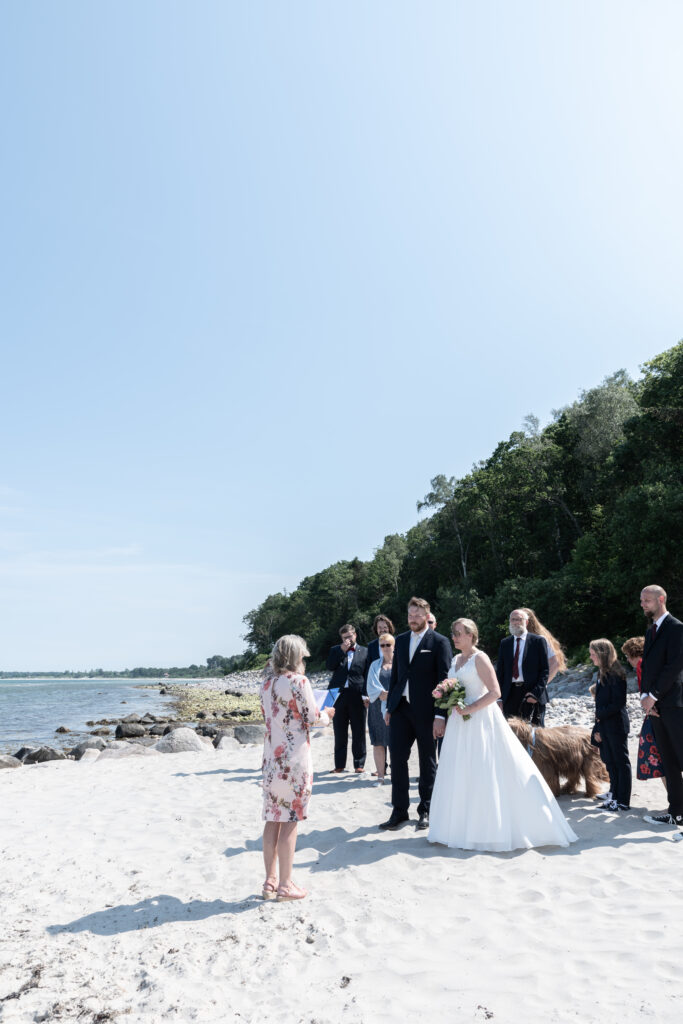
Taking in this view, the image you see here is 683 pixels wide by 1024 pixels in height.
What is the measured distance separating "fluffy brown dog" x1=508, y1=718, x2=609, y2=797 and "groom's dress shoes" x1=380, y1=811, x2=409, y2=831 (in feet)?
5.13

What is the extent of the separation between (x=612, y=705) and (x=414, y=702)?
2.20 meters

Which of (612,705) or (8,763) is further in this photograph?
(8,763)

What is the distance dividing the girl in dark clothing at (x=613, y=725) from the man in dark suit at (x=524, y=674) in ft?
1.92

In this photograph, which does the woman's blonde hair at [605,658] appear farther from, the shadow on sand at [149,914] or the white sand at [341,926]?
the shadow on sand at [149,914]

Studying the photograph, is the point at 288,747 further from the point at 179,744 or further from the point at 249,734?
the point at 249,734

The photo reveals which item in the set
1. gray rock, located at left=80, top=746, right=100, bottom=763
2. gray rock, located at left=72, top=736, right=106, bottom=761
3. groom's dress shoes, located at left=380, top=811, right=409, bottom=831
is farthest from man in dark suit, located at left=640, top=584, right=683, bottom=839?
gray rock, located at left=72, top=736, right=106, bottom=761

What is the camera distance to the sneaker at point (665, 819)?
646cm

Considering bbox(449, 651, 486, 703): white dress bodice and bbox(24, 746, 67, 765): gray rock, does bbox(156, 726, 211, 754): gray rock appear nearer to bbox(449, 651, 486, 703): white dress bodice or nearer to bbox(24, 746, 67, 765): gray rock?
bbox(24, 746, 67, 765): gray rock

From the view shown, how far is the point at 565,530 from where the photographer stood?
44.2 meters

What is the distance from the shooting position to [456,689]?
20.0ft

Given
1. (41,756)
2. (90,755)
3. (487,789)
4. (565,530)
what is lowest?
(41,756)

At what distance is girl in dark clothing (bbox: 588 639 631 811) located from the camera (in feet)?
23.2

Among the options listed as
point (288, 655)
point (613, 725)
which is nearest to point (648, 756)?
point (613, 725)

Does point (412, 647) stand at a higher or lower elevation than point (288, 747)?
higher
